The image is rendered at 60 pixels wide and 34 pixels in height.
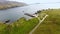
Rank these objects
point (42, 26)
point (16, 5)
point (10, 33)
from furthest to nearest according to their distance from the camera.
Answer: point (16, 5) < point (42, 26) < point (10, 33)

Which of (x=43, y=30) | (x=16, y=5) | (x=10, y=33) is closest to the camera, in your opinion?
Result: (x=10, y=33)

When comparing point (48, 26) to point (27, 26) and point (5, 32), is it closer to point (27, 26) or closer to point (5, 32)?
point (27, 26)

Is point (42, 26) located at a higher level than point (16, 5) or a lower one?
higher

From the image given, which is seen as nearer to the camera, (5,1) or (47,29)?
(47,29)

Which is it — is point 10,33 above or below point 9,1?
above

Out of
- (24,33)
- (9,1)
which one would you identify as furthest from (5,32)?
(9,1)

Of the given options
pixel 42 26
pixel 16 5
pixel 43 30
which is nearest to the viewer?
pixel 43 30

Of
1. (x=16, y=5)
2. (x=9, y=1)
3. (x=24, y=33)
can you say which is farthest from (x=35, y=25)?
(x=9, y=1)

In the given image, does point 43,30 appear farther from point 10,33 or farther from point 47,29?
point 10,33

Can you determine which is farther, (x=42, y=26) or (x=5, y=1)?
(x=5, y=1)
